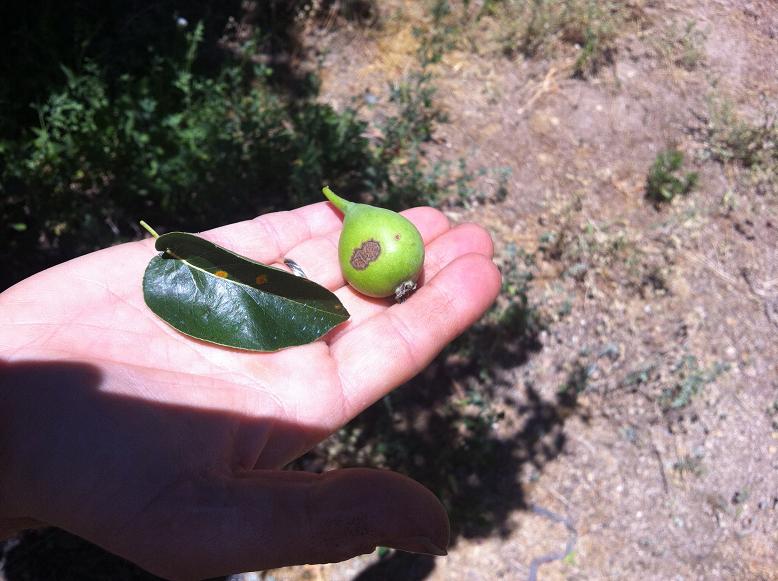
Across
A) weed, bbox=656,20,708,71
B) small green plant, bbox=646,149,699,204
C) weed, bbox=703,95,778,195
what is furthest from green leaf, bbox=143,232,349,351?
weed, bbox=656,20,708,71

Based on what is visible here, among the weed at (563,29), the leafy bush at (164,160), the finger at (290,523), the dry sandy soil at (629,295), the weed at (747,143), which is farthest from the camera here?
the weed at (563,29)

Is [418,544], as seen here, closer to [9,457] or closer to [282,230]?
[9,457]

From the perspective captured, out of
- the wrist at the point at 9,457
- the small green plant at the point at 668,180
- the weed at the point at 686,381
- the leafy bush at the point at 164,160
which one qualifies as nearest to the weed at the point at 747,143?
the small green plant at the point at 668,180

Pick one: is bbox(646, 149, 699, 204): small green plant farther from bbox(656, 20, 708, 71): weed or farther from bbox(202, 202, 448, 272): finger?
bbox(202, 202, 448, 272): finger

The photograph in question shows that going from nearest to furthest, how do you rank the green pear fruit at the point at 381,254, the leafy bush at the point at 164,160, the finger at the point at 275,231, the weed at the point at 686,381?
the green pear fruit at the point at 381,254 < the finger at the point at 275,231 < the weed at the point at 686,381 < the leafy bush at the point at 164,160

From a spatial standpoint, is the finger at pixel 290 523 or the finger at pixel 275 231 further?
the finger at pixel 275 231

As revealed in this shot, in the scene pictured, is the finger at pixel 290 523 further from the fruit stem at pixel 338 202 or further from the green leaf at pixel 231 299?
the fruit stem at pixel 338 202

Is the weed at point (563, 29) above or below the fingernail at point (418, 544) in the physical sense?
above
